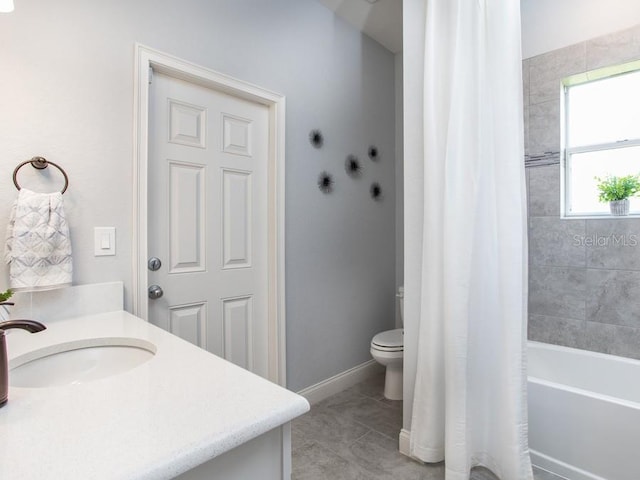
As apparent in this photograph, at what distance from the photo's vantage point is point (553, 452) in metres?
1.61

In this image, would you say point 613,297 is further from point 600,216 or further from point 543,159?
point 543,159

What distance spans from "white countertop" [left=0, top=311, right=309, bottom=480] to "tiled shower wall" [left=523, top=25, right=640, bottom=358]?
2.14 metres

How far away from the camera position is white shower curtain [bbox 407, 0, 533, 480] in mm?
1463

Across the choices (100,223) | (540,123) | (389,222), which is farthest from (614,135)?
(100,223)

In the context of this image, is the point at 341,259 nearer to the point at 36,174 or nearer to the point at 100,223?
the point at 100,223

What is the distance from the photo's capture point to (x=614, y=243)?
1984 millimetres

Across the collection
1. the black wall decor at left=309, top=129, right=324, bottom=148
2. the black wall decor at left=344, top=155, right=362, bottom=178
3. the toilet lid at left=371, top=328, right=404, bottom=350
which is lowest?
the toilet lid at left=371, top=328, right=404, bottom=350

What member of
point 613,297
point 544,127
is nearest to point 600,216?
point 613,297

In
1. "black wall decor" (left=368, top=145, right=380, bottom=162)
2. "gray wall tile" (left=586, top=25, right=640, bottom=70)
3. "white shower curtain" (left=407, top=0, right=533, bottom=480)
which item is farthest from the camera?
"black wall decor" (left=368, top=145, right=380, bottom=162)

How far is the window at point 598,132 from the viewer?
2.05 meters

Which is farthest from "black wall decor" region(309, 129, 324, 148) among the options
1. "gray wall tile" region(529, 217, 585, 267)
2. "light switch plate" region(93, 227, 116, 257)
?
"gray wall tile" region(529, 217, 585, 267)

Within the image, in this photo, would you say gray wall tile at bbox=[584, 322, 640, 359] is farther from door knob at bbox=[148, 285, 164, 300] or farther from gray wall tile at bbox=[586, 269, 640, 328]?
door knob at bbox=[148, 285, 164, 300]

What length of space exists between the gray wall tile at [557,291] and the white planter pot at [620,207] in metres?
0.37

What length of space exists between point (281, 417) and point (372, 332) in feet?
7.56
